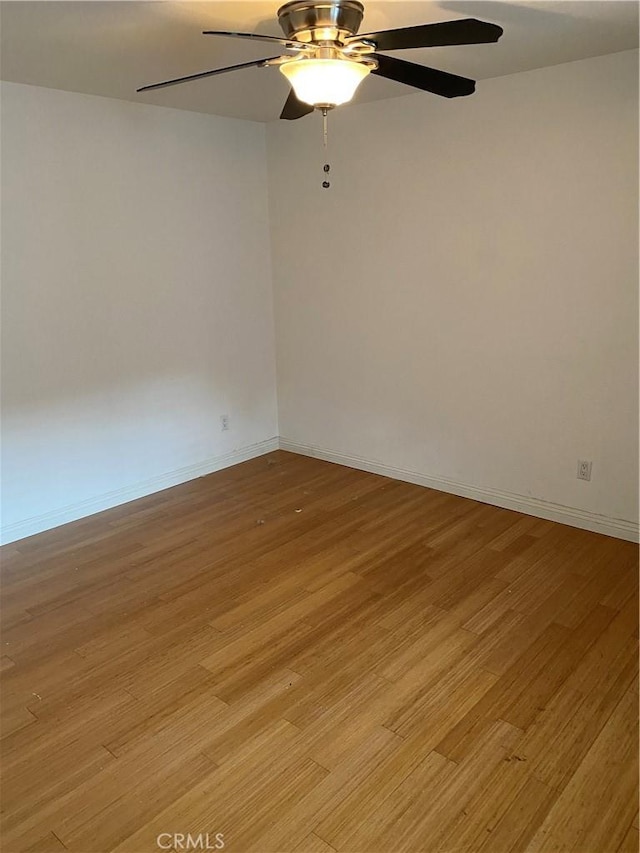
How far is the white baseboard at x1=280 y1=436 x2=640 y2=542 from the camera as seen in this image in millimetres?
3250

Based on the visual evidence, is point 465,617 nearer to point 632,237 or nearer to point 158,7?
point 632,237

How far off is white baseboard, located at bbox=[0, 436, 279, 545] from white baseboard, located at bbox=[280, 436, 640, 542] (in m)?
0.47

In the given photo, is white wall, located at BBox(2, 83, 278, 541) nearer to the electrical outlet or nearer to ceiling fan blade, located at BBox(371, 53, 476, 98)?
ceiling fan blade, located at BBox(371, 53, 476, 98)

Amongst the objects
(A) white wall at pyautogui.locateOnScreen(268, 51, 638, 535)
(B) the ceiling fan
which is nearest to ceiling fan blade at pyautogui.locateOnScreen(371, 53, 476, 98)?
(B) the ceiling fan

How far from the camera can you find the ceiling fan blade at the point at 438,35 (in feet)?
5.79

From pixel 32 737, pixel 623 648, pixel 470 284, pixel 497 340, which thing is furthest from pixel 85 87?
pixel 623 648

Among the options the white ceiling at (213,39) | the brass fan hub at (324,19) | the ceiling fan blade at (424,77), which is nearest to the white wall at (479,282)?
the white ceiling at (213,39)

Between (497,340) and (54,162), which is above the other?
(54,162)

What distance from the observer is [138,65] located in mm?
2824

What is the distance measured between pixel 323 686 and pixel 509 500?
1.82 metres

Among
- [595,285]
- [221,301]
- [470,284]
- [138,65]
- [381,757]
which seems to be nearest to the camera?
[381,757]

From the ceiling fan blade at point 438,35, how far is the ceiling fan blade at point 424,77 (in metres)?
0.08

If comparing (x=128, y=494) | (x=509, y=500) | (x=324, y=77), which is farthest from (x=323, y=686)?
(x=128, y=494)

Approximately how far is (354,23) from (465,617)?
7.15ft
